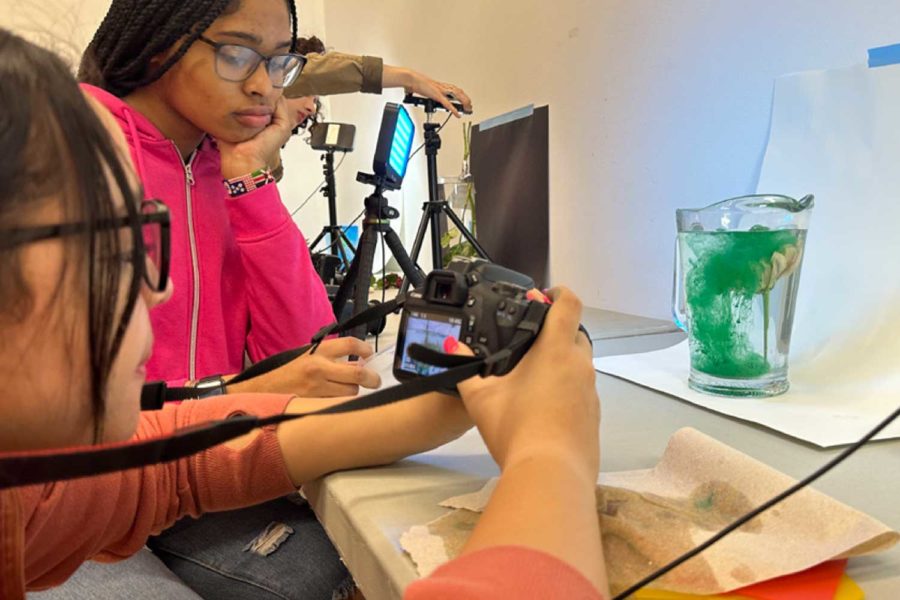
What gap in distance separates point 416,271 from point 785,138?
705mm

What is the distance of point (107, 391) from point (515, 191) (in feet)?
4.00

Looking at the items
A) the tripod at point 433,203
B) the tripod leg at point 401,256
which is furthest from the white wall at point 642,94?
the tripod leg at point 401,256

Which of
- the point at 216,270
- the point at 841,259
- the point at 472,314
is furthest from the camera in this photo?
the point at 216,270

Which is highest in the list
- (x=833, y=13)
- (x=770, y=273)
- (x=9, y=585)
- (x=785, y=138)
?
(x=833, y=13)

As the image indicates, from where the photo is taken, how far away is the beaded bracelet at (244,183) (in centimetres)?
81

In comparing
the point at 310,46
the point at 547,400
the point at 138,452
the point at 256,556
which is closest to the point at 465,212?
the point at 310,46

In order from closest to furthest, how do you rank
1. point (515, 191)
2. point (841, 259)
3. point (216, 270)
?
point (841, 259)
point (216, 270)
point (515, 191)

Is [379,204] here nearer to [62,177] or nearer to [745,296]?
[745,296]

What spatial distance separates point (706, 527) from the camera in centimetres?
37

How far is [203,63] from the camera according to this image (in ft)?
2.54

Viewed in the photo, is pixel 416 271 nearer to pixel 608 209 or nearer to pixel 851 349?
pixel 608 209

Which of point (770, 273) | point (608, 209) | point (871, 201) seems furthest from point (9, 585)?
point (608, 209)

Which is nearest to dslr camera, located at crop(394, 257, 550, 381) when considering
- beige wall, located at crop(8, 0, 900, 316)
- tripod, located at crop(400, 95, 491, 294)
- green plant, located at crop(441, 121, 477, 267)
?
beige wall, located at crop(8, 0, 900, 316)

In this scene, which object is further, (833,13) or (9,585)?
(833,13)
